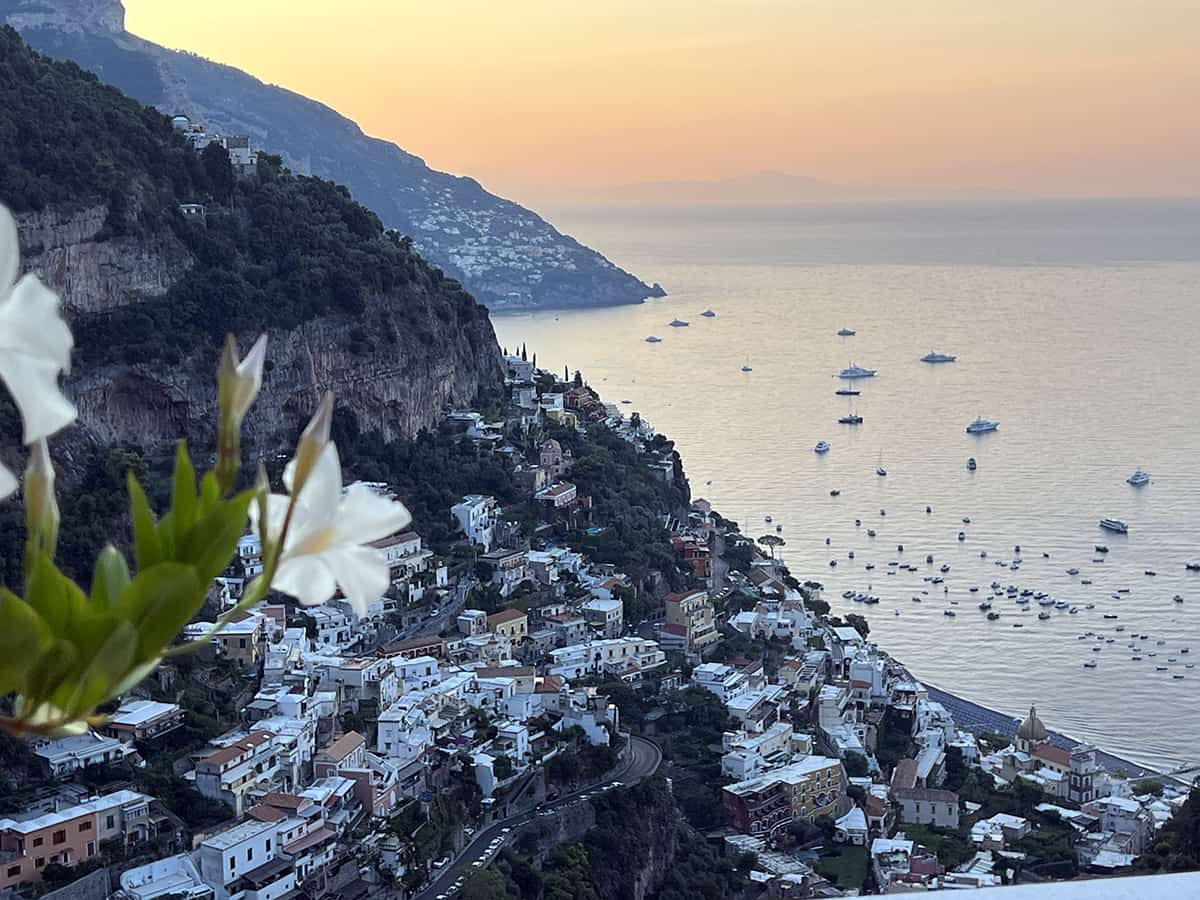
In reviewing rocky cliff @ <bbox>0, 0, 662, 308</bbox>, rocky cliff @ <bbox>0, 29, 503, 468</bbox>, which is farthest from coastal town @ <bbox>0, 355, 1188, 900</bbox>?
rocky cliff @ <bbox>0, 0, 662, 308</bbox>

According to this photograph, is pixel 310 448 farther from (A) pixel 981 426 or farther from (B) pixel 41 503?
(A) pixel 981 426

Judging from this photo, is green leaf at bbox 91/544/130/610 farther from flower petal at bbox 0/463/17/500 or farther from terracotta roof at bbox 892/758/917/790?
terracotta roof at bbox 892/758/917/790

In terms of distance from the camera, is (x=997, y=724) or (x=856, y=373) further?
(x=856, y=373)

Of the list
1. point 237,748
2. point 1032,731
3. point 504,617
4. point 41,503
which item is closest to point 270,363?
point 504,617

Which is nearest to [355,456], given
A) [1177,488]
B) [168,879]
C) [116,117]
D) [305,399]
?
[305,399]

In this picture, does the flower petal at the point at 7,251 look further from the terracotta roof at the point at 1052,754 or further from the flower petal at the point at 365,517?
the terracotta roof at the point at 1052,754

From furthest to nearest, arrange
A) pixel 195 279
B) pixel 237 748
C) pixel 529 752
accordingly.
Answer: pixel 195 279 < pixel 529 752 < pixel 237 748

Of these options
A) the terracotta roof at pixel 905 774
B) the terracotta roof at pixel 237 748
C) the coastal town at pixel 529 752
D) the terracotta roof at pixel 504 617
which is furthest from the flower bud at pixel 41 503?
the terracotta roof at pixel 504 617
